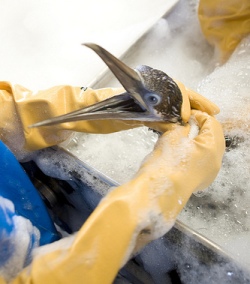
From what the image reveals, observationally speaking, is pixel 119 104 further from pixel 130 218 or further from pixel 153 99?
pixel 130 218

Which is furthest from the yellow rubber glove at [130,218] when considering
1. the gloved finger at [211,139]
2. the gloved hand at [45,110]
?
the gloved hand at [45,110]

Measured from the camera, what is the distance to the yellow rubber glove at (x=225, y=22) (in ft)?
4.23

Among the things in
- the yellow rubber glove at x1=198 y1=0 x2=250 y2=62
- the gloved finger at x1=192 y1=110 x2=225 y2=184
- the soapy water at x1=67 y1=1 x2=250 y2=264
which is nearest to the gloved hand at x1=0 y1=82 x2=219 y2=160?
the gloved finger at x1=192 y1=110 x2=225 y2=184

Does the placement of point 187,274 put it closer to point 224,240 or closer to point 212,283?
point 212,283

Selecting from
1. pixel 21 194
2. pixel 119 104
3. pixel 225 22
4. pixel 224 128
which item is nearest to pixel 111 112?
pixel 119 104

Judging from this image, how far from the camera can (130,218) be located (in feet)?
1.94

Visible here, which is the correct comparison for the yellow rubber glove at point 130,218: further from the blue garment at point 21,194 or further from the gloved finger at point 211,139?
the blue garment at point 21,194

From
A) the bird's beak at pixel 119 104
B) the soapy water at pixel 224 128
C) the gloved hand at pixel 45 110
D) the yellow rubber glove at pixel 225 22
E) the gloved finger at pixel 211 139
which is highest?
the bird's beak at pixel 119 104

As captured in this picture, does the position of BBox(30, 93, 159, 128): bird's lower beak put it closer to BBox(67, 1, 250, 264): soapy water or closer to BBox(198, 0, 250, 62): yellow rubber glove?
BBox(67, 1, 250, 264): soapy water

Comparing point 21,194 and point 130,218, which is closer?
point 130,218

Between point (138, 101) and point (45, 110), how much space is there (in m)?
0.26

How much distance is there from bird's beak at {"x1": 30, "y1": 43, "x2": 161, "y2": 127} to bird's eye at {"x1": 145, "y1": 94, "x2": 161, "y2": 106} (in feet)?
0.04

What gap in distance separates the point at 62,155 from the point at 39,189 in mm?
134

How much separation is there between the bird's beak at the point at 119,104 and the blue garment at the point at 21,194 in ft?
0.63
